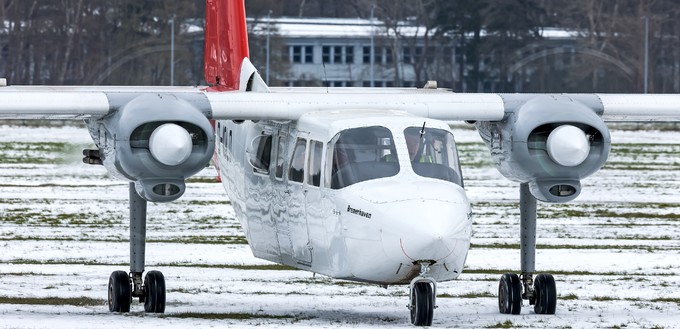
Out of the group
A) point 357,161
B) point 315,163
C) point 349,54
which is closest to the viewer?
point 357,161

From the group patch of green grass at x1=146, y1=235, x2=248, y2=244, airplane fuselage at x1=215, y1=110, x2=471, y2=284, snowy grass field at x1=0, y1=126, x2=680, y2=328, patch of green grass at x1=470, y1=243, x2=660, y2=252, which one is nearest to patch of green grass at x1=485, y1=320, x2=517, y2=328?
snowy grass field at x1=0, y1=126, x2=680, y2=328

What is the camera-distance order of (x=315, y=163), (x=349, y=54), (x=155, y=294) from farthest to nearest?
(x=349, y=54)
(x=155, y=294)
(x=315, y=163)

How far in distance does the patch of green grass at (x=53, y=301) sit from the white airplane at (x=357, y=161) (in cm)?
67

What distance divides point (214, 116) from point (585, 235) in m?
12.8

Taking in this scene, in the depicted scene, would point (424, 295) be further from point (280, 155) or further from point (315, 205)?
point (280, 155)

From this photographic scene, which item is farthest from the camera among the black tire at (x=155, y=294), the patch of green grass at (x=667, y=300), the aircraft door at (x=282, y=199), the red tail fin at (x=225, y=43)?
the red tail fin at (x=225, y=43)

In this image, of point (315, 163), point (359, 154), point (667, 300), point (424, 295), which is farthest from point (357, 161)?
point (667, 300)

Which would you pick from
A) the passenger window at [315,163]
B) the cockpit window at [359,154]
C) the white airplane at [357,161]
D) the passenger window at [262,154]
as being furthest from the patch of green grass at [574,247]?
the cockpit window at [359,154]

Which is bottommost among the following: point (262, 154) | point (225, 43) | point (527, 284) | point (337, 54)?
point (527, 284)

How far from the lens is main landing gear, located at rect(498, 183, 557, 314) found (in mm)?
15961

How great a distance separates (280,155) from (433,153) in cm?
210

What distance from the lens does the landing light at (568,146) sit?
1447 cm

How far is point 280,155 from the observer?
15656 mm

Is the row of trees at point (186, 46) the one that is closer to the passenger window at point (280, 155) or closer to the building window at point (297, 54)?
the building window at point (297, 54)
